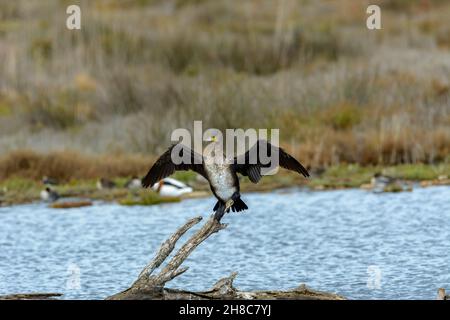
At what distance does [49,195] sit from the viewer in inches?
653

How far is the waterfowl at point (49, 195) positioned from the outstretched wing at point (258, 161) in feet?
25.2

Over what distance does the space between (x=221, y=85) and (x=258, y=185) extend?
4.20 meters

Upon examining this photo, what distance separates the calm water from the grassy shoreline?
307mm

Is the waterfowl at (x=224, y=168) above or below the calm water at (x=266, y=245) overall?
above

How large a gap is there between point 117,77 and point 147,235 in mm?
9306

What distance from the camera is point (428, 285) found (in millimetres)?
10539

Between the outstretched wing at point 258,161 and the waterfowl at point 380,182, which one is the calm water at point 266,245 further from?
the outstretched wing at point 258,161

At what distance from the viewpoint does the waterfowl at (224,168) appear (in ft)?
30.0

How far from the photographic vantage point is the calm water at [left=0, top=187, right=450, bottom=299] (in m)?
11.0

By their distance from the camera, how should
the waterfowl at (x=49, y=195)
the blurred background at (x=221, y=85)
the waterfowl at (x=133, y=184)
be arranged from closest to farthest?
the waterfowl at (x=49, y=195) → the waterfowl at (x=133, y=184) → the blurred background at (x=221, y=85)

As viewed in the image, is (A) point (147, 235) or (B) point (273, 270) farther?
(A) point (147, 235)

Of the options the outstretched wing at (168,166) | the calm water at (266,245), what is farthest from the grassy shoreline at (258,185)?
the outstretched wing at (168,166)
